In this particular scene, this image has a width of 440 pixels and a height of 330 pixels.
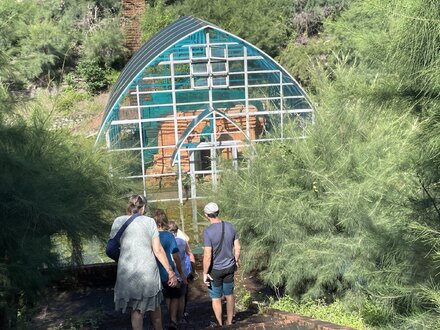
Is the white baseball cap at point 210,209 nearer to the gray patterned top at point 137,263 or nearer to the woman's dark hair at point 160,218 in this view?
the woman's dark hair at point 160,218

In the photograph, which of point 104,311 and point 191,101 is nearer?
point 104,311

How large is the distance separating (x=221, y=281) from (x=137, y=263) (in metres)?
1.25

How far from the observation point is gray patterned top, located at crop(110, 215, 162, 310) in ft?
18.4

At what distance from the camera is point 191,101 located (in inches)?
776

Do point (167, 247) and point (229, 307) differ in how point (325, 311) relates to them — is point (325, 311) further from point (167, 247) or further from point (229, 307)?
point (167, 247)

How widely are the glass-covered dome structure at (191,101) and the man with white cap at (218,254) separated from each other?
11.2 meters

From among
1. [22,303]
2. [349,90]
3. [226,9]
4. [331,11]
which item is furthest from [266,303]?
[331,11]

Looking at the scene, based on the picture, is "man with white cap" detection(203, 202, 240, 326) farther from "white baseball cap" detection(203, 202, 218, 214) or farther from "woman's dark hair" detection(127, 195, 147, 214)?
"woman's dark hair" detection(127, 195, 147, 214)

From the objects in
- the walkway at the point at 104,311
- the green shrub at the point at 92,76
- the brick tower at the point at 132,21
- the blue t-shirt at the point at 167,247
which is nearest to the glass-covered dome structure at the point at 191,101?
the walkway at the point at 104,311

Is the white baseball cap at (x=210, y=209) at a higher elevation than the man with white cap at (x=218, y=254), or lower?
higher

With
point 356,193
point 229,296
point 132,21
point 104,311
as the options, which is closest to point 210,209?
point 229,296

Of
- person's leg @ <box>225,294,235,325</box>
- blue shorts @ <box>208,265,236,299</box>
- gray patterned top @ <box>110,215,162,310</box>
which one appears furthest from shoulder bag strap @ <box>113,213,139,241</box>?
person's leg @ <box>225,294,235,325</box>

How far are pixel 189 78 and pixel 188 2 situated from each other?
11543 mm

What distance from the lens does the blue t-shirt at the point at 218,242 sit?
6465mm
